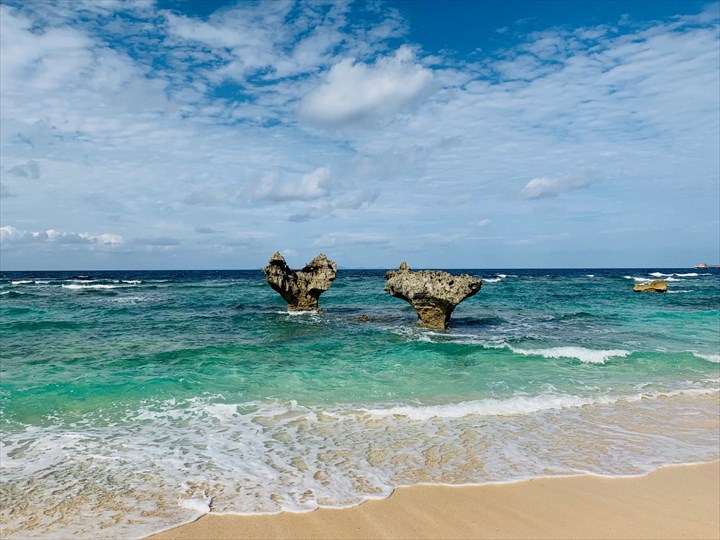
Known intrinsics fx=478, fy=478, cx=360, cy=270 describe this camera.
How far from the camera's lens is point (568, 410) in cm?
956

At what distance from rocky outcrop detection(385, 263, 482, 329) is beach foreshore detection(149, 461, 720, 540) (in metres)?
13.0

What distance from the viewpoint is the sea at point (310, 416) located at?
596 cm

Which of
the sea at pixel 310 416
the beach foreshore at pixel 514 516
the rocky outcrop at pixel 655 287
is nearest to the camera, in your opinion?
the beach foreshore at pixel 514 516

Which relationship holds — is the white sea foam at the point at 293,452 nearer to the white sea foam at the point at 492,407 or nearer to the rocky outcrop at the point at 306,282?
the white sea foam at the point at 492,407

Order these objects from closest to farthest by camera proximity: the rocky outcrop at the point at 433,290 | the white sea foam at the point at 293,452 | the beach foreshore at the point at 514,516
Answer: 1. the beach foreshore at the point at 514,516
2. the white sea foam at the point at 293,452
3. the rocky outcrop at the point at 433,290

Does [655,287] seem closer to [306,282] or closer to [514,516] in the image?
[306,282]

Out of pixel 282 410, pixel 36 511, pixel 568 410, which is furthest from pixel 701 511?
pixel 36 511

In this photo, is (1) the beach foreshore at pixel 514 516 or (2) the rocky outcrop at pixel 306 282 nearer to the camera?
(1) the beach foreshore at pixel 514 516

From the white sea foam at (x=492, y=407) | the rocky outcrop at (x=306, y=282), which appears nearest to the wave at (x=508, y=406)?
the white sea foam at (x=492, y=407)

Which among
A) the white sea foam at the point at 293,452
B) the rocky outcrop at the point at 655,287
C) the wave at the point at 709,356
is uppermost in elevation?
the rocky outcrop at the point at 655,287

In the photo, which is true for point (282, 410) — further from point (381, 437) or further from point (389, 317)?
point (389, 317)

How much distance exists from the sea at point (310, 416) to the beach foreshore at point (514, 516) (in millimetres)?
272

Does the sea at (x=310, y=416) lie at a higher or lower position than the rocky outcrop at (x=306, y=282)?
lower

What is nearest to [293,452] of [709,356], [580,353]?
[580,353]
